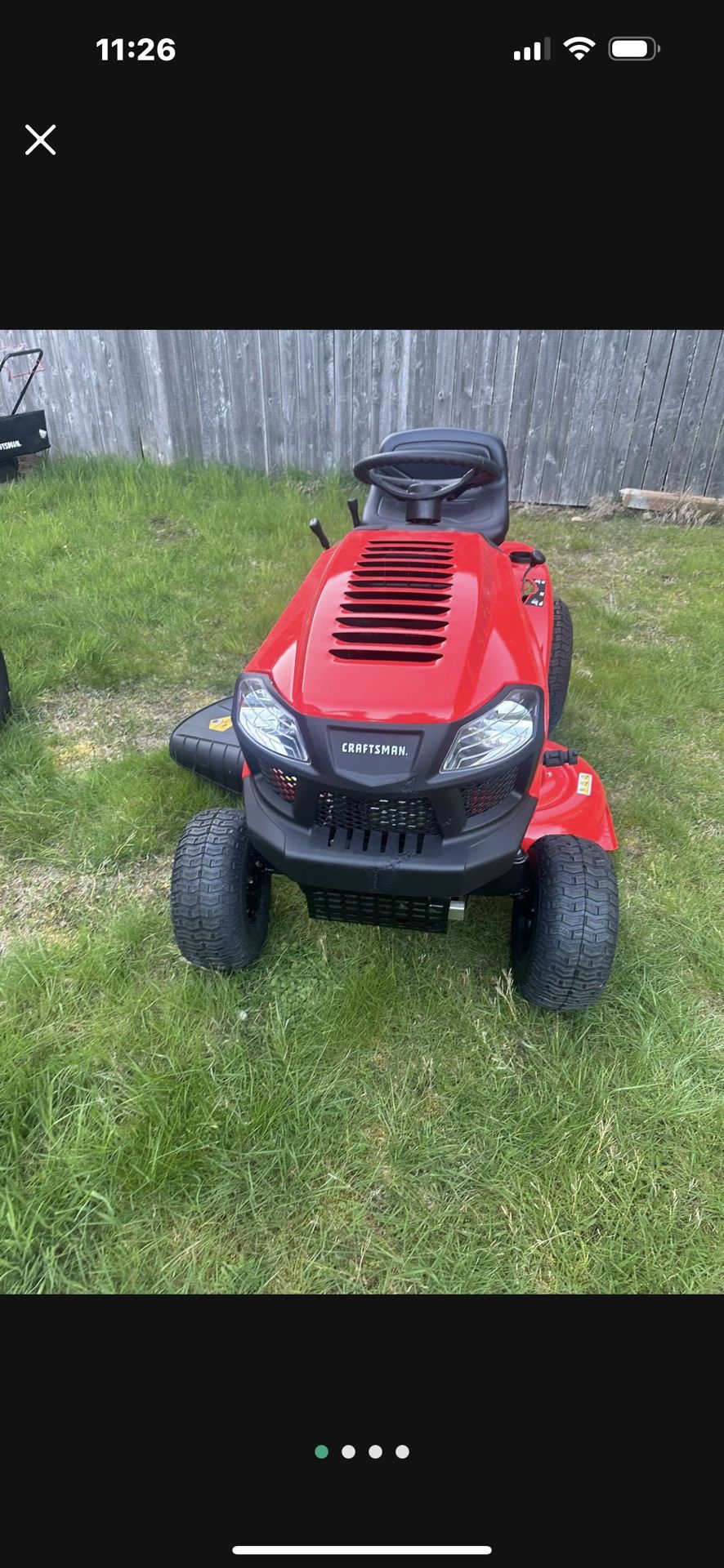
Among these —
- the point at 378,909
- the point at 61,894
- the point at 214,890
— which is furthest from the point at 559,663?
the point at 61,894

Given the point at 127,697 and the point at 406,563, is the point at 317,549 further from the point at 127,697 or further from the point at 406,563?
the point at 406,563

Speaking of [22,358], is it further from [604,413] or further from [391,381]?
[604,413]

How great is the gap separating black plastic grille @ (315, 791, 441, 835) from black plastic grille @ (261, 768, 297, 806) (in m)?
0.08

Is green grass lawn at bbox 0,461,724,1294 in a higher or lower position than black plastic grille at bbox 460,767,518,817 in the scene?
lower

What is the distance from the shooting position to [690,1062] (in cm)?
200

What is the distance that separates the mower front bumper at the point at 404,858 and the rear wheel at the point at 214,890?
252mm

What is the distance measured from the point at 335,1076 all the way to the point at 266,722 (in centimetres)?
85

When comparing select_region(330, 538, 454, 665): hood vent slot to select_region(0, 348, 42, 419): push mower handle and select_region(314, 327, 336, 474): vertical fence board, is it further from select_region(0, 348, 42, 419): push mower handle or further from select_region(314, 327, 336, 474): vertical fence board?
select_region(0, 348, 42, 419): push mower handle

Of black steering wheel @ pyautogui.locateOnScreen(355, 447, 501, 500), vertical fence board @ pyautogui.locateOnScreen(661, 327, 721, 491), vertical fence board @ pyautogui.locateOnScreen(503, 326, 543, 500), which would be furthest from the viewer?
vertical fence board @ pyautogui.locateOnScreen(503, 326, 543, 500)

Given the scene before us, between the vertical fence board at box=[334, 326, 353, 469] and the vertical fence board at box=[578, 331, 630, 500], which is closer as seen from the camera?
the vertical fence board at box=[578, 331, 630, 500]

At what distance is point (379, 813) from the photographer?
170 centimetres

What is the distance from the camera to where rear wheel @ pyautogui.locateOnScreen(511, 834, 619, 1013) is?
1.85 meters

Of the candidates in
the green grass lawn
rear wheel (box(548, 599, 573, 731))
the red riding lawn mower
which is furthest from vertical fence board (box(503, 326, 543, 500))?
the red riding lawn mower
